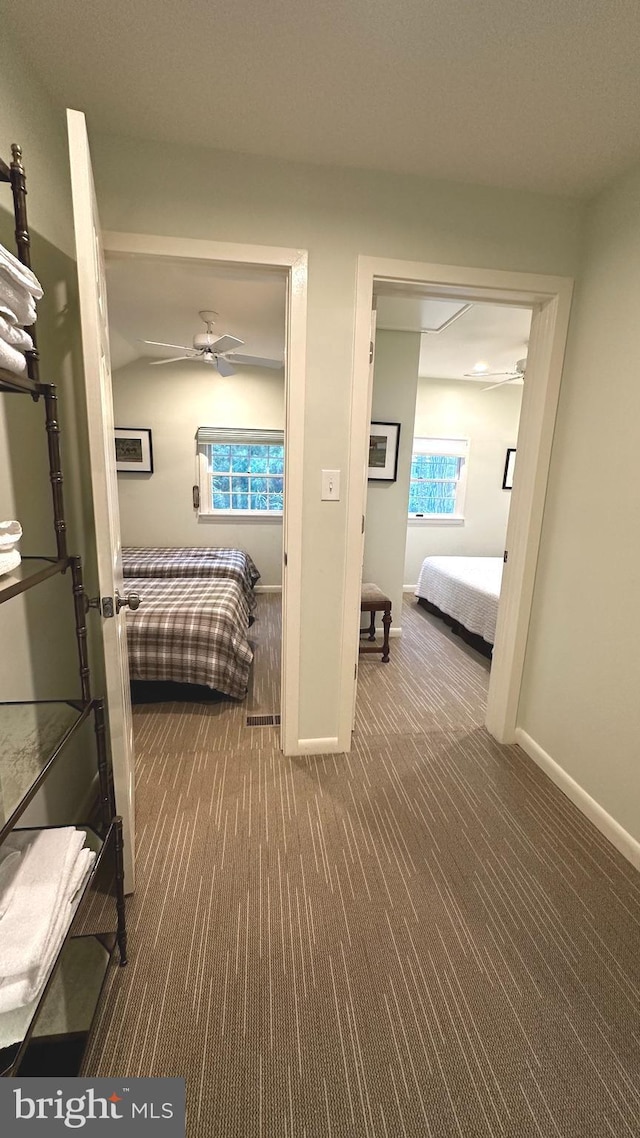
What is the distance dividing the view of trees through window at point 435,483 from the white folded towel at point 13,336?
15.3 feet

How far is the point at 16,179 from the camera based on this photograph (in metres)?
0.91

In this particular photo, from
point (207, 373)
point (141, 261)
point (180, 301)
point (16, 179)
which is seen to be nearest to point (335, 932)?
point (16, 179)

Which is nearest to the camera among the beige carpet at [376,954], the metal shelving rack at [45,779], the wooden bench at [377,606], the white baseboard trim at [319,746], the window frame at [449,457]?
the metal shelving rack at [45,779]

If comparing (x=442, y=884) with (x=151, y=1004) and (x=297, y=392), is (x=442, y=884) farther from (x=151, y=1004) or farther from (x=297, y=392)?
(x=297, y=392)

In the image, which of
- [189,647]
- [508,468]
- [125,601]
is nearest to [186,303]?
[189,647]

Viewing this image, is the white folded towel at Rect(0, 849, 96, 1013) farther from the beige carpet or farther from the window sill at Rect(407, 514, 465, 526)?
the window sill at Rect(407, 514, 465, 526)

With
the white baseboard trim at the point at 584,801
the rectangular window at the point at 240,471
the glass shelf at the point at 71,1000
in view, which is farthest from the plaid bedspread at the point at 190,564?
the glass shelf at the point at 71,1000

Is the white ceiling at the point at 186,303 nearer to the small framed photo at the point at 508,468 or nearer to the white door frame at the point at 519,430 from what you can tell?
the white door frame at the point at 519,430

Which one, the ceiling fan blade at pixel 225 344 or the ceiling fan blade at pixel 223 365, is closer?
the ceiling fan blade at pixel 225 344

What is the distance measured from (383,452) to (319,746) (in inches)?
95.1

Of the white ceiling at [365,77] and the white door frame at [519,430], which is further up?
the white ceiling at [365,77]

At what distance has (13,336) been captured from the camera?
2.72ft

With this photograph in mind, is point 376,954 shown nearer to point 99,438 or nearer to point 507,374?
point 99,438

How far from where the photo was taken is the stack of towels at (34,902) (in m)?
0.76
